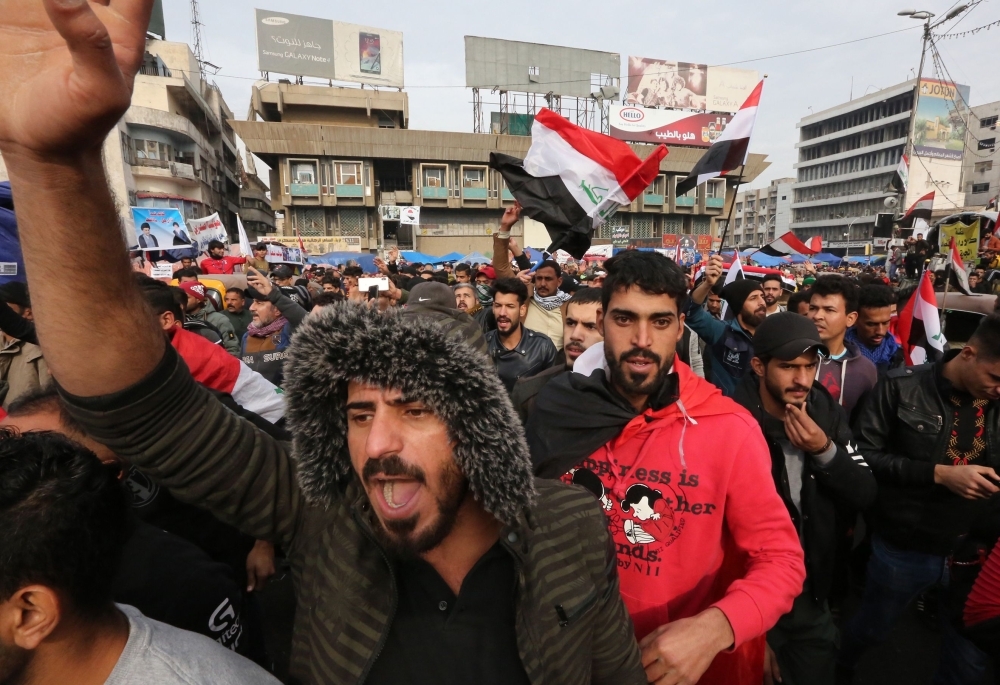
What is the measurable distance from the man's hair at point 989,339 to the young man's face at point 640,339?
142 cm

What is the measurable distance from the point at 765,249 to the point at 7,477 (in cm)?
1107

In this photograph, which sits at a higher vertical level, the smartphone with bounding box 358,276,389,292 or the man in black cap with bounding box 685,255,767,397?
the smartphone with bounding box 358,276,389,292

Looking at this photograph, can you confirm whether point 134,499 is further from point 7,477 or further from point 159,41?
point 159,41

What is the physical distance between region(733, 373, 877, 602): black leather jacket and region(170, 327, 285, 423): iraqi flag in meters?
2.58

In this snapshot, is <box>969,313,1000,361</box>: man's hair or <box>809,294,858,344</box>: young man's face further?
<box>809,294,858,344</box>: young man's face

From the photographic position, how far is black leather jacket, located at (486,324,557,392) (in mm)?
4473

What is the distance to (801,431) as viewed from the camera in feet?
7.09

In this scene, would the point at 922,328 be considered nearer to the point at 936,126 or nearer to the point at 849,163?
the point at 936,126

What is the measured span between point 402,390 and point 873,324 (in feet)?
14.5

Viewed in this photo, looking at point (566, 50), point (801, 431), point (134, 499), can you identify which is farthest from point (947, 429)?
point (566, 50)

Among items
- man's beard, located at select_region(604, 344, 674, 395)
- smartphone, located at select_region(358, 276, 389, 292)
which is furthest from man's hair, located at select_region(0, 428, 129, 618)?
smartphone, located at select_region(358, 276, 389, 292)

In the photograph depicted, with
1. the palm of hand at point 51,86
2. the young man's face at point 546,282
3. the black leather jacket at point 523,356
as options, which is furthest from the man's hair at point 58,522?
the young man's face at point 546,282

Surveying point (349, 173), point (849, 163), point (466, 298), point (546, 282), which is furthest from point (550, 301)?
point (849, 163)

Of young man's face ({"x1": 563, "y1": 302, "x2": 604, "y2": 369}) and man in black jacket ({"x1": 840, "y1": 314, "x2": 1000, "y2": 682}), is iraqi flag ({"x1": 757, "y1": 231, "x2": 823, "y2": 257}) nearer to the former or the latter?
young man's face ({"x1": 563, "y1": 302, "x2": 604, "y2": 369})
